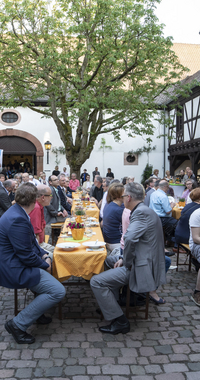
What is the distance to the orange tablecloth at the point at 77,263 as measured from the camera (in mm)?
3635

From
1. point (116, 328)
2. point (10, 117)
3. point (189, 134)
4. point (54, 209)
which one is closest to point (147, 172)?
point (189, 134)

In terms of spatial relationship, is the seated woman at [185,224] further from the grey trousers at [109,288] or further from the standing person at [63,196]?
the standing person at [63,196]

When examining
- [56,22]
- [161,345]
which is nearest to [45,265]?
[161,345]

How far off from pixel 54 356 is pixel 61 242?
4.59 ft

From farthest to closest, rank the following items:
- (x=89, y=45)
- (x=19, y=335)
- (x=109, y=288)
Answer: (x=89, y=45) < (x=109, y=288) < (x=19, y=335)

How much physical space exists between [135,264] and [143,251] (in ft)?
0.52

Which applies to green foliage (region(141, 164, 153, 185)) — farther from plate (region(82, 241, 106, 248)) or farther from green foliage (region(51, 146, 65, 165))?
plate (region(82, 241, 106, 248))

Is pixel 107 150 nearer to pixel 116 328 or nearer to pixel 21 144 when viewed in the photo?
pixel 21 144

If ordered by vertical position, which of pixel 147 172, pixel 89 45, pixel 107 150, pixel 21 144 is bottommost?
pixel 147 172

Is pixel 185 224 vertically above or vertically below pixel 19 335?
above

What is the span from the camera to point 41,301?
3318 millimetres

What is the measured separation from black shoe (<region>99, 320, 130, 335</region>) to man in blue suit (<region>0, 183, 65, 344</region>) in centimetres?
60

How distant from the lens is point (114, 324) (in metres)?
3.50

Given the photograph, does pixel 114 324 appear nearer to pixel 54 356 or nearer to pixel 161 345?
pixel 161 345
